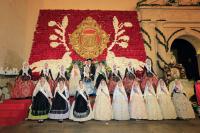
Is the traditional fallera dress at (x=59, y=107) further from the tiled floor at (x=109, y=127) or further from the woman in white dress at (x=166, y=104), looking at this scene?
the woman in white dress at (x=166, y=104)

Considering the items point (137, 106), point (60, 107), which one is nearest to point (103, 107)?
point (137, 106)

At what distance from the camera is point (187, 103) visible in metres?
4.61

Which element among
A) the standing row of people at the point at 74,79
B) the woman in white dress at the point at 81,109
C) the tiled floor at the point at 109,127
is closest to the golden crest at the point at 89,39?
the standing row of people at the point at 74,79

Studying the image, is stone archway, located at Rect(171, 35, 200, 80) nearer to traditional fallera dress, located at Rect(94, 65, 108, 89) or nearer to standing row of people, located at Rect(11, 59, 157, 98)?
standing row of people, located at Rect(11, 59, 157, 98)

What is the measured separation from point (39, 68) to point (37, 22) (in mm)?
2258

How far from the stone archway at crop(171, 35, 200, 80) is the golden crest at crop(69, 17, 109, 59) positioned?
12.5 ft

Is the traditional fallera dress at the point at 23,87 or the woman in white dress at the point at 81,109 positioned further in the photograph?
the traditional fallera dress at the point at 23,87

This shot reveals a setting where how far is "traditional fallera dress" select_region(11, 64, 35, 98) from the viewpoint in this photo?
545cm

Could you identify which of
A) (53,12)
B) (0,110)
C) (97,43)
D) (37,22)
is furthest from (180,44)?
(0,110)

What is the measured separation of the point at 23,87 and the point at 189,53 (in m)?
7.63

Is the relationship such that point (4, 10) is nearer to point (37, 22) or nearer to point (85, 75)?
point (37, 22)

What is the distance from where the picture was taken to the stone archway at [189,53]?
874 cm

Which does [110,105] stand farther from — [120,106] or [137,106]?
[137,106]

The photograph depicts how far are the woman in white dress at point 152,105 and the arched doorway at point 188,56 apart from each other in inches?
204
